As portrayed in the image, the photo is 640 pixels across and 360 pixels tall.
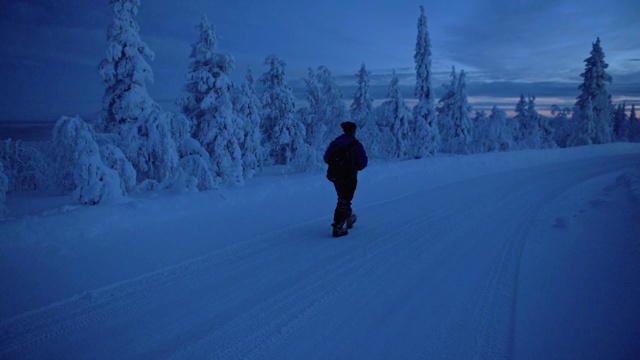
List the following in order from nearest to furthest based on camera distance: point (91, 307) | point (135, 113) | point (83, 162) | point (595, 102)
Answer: point (91, 307)
point (83, 162)
point (135, 113)
point (595, 102)

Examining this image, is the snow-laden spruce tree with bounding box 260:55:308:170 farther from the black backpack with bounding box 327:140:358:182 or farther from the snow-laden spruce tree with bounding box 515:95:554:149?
the snow-laden spruce tree with bounding box 515:95:554:149

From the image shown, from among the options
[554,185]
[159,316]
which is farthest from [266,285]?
[554,185]

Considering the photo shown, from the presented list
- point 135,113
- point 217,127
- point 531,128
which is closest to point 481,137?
point 531,128

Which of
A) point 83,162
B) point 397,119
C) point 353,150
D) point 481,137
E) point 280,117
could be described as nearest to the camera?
point 353,150

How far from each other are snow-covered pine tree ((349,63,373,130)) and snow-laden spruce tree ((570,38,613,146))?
27.7 m

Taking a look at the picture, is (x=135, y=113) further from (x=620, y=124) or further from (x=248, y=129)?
(x=620, y=124)

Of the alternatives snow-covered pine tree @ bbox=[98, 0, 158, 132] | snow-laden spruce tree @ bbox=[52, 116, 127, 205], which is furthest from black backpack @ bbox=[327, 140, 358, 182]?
snow-covered pine tree @ bbox=[98, 0, 158, 132]

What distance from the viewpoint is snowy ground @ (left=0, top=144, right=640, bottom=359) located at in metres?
2.77

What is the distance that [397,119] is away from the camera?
36094 mm

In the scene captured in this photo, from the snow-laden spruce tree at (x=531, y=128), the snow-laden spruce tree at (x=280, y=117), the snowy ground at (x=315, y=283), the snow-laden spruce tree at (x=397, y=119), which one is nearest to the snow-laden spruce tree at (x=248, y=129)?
the snow-laden spruce tree at (x=280, y=117)

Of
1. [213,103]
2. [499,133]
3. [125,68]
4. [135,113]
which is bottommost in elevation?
[499,133]

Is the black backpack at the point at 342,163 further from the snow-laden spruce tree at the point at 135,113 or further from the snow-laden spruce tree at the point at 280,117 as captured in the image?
the snow-laden spruce tree at the point at 280,117

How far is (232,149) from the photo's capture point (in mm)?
21266

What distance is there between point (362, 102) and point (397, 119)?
232 inches
